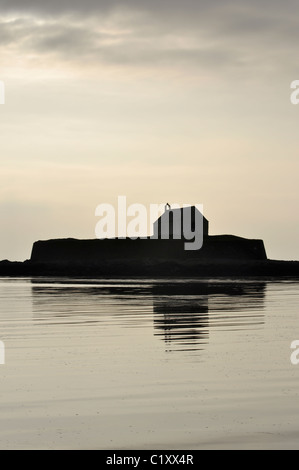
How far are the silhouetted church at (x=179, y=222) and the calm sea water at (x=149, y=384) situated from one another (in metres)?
87.1

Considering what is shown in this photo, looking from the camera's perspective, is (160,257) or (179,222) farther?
(179,222)

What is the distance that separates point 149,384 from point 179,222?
99932 millimetres

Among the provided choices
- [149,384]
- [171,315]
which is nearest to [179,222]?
[171,315]

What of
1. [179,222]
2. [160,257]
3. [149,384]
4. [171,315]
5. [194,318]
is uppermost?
[179,222]

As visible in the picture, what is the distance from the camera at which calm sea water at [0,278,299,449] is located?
33.7 ft

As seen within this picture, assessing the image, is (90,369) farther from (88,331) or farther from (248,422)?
(88,331)

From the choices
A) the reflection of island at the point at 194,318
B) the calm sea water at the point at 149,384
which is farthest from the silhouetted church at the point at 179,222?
the calm sea water at the point at 149,384

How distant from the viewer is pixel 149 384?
541 inches

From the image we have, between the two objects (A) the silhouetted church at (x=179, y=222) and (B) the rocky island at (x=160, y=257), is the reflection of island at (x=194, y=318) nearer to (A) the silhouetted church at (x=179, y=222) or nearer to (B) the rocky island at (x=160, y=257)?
(B) the rocky island at (x=160, y=257)

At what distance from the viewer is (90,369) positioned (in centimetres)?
1539

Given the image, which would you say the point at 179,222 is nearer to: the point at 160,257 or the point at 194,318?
the point at 160,257

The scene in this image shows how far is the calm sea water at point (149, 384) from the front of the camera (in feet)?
33.7

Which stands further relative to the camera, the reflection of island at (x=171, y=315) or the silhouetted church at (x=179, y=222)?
the silhouetted church at (x=179, y=222)
